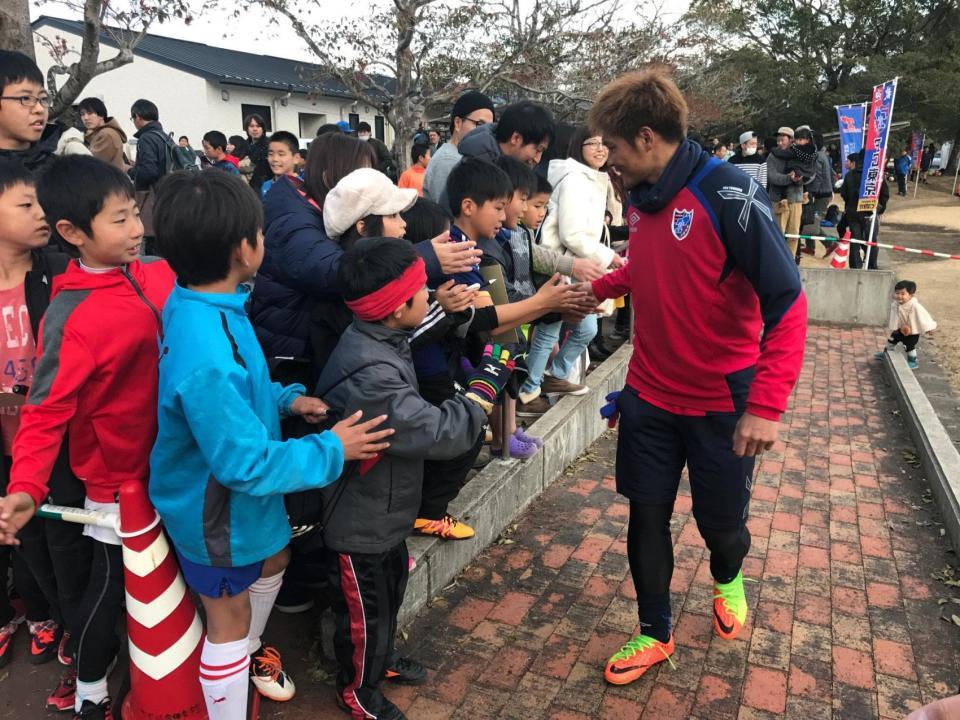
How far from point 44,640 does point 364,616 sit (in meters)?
1.31

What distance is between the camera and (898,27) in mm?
30375

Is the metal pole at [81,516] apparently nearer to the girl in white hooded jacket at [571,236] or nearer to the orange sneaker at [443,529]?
the orange sneaker at [443,529]

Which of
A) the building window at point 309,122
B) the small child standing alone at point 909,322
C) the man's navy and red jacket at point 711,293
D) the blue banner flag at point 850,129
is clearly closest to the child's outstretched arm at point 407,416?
the man's navy and red jacket at point 711,293

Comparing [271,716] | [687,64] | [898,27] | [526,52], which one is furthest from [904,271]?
[898,27]

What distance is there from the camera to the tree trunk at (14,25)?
4086 mm

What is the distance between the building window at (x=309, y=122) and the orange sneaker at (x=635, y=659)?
2621cm

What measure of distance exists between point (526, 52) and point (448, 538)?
11902mm

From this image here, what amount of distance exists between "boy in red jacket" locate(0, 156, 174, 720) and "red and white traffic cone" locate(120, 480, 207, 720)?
16cm

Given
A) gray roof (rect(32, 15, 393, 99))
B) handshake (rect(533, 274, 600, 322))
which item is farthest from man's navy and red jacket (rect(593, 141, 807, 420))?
gray roof (rect(32, 15, 393, 99))

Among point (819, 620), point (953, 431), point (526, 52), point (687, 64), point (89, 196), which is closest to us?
point (89, 196)

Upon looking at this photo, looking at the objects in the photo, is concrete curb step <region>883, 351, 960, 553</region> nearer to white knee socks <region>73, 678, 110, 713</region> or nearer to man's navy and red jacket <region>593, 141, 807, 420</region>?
man's navy and red jacket <region>593, 141, 807, 420</region>

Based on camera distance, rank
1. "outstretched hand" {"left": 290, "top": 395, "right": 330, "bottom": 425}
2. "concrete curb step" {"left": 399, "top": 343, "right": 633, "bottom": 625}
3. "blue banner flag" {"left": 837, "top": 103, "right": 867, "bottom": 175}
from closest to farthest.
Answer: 1. "outstretched hand" {"left": 290, "top": 395, "right": 330, "bottom": 425}
2. "concrete curb step" {"left": 399, "top": 343, "right": 633, "bottom": 625}
3. "blue banner flag" {"left": 837, "top": 103, "right": 867, "bottom": 175}

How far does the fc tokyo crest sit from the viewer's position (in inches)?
90.4

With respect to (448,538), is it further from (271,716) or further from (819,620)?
(819,620)
